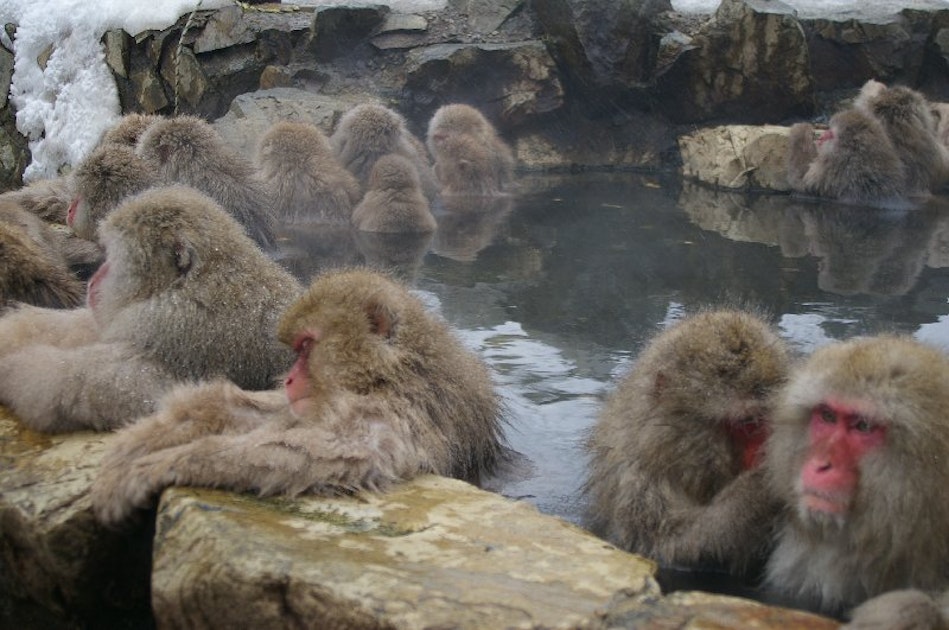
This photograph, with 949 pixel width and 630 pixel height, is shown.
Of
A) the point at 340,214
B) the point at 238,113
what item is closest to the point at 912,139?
the point at 340,214

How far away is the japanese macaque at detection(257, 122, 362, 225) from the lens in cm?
848

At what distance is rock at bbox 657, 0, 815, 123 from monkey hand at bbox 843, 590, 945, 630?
9.59 meters

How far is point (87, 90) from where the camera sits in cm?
1261

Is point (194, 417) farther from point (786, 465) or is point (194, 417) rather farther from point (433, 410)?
point (786, 465)

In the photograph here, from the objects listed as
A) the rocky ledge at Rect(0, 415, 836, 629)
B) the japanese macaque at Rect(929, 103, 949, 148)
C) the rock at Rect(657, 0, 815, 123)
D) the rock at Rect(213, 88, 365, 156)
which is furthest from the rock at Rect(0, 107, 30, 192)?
the rocky ledge at Rect(0, 415, 836, 629)

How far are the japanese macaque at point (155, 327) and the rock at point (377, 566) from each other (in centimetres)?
82

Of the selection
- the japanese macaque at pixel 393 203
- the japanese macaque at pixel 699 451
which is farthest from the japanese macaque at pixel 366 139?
the japanese macaque at pixel 699 451

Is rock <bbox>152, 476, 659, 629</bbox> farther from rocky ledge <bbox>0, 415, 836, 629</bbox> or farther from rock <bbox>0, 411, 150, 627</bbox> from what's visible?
rock <bbox>0, 411, 150, 627</bbox>

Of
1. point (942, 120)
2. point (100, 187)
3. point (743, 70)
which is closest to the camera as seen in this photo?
point (100, 187)

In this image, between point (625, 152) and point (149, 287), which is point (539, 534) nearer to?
point (149, 287)

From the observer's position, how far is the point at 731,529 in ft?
10.7

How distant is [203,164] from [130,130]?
793mm

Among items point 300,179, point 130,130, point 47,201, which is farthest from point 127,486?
point 300,179

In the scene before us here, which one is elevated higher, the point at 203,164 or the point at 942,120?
the point at 942,120
